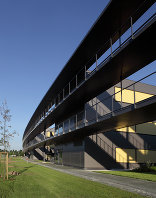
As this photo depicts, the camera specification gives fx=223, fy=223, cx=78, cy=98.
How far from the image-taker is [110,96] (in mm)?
13258

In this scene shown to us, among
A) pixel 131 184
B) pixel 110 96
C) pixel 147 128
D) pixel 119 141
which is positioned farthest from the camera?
pixel 147 128

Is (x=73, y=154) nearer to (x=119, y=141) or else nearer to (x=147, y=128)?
(x=119, y=141)

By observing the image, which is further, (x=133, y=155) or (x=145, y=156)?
(x=145, y=156)

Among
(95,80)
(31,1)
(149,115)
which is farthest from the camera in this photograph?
(95,80)

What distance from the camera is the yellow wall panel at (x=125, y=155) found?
890 inches

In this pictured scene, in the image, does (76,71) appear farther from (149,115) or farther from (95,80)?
(149,115)

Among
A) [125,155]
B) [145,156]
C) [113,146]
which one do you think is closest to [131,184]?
[113,146]

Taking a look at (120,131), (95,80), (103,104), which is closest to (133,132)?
(120,131)

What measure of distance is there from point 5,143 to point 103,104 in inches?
496

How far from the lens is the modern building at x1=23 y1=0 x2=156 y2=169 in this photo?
1120 centimetres

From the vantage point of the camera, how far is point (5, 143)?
25.8 metres

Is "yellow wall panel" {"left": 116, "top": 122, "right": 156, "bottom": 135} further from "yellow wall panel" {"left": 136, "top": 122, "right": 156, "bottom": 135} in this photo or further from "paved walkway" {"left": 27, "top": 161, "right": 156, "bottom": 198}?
"paved walkway" {"left": 27, "top": 161, "right": 156, "bottom": 198}


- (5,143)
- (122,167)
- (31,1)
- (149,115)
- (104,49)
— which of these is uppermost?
(31,1)

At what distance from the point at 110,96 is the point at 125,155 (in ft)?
39.5
